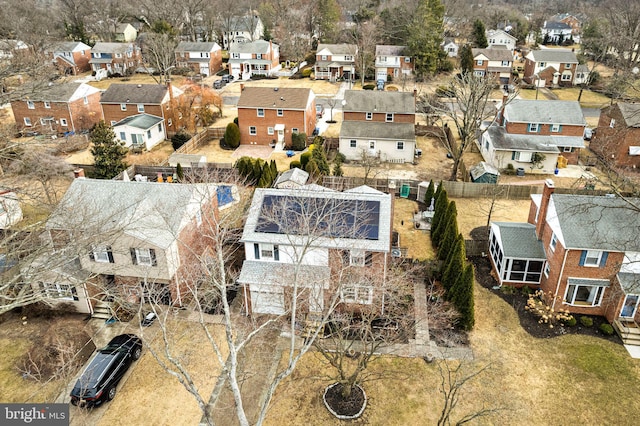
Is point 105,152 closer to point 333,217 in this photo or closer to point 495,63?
point 333,217

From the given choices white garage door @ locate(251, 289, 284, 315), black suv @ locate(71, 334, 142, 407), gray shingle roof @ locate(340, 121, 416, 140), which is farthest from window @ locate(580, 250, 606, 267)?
gray shingle roof @ locate(340, 121, 416, 140)

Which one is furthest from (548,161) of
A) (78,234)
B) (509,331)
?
(78,234)

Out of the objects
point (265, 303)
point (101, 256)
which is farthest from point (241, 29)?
point (265, 303)

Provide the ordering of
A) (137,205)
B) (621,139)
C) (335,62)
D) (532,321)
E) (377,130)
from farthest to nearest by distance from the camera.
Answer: (335,62) → (377,130) → (621,139) → (137,205) → (532,321)

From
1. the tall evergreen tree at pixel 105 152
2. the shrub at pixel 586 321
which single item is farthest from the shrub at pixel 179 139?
the shrub at pixel 586 321

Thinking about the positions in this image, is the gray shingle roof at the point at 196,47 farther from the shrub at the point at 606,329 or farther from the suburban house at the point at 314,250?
the shrub at the point at 606,329
